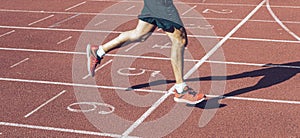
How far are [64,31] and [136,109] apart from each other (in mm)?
6183

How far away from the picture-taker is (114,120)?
823cm

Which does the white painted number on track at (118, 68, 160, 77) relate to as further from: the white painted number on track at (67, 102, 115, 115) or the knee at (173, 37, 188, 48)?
the knee at (173, 37, 188, 48)

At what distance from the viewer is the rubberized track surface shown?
26.2 ft

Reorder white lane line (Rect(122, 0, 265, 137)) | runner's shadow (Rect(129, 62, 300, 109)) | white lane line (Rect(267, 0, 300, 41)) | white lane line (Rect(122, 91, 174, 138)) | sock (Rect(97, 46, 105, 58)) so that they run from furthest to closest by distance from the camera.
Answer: white lane line (Rect(267, 0, 300, 41)) < runner's shadow (Rect(129, 62, 300, 109)) < sock (Rect(97, 46, 105, 58)) < white lane line (Rect(122, 0, 265, 137)) < white lane line (Rect(122, 91, 174, 138))

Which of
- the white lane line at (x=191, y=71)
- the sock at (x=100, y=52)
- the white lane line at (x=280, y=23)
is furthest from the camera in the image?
the white lane line at (x=280, y=23)

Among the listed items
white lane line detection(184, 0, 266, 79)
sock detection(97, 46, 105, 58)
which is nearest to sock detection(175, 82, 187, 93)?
sock detection(97, 46, 105, 58)

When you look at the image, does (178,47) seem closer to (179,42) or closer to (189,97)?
(179,42)

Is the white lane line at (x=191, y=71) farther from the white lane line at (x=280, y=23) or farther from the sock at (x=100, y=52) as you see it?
the sock at (x=100, y=52)

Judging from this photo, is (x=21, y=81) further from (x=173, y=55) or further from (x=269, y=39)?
(x=269, y=39)

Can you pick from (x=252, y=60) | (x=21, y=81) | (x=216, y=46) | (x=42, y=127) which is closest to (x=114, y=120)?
(x=42, y=127)

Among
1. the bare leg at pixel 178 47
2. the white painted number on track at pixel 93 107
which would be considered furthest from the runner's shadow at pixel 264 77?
the white painted number on track at pixel 93 107

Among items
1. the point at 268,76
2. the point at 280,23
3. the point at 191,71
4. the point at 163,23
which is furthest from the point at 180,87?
the point at 280,23

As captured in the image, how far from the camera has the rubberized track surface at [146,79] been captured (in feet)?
26.2

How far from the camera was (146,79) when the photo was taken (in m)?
10.2
